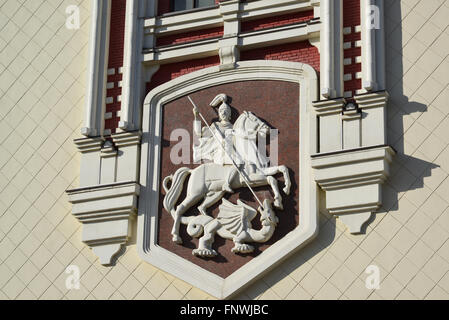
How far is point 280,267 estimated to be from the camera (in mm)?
14945

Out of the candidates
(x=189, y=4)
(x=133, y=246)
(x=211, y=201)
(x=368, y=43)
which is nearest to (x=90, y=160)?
(x=133, y=246)

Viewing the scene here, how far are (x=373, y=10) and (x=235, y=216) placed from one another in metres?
2.93

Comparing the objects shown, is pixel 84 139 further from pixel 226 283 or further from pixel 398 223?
pixel 398 223

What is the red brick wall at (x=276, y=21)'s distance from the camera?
53.0ft

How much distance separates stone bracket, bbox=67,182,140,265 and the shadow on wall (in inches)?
69.8

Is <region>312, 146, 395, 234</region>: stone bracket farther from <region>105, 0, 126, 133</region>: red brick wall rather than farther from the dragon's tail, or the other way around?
<region>105, 0, 126, 133</region>: red brick wall

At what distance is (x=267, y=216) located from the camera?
15.1 m

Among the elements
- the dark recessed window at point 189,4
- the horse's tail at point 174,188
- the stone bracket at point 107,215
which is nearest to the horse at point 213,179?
the horse's tail at point 174,188

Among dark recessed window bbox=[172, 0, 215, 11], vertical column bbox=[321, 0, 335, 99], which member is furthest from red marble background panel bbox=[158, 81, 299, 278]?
dark recessed window bbox=[172, 0, 215, 11]

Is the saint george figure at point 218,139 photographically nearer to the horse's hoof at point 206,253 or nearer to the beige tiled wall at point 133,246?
the horse's hoof at point 206,253

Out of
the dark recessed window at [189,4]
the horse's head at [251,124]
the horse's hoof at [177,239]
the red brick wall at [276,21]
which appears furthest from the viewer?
the dark recessed window at [189,4]

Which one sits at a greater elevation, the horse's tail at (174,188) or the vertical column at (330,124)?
the vertical column at (330,124)

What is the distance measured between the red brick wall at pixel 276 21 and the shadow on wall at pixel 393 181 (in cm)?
151

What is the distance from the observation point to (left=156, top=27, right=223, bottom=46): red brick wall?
16.5 meters
